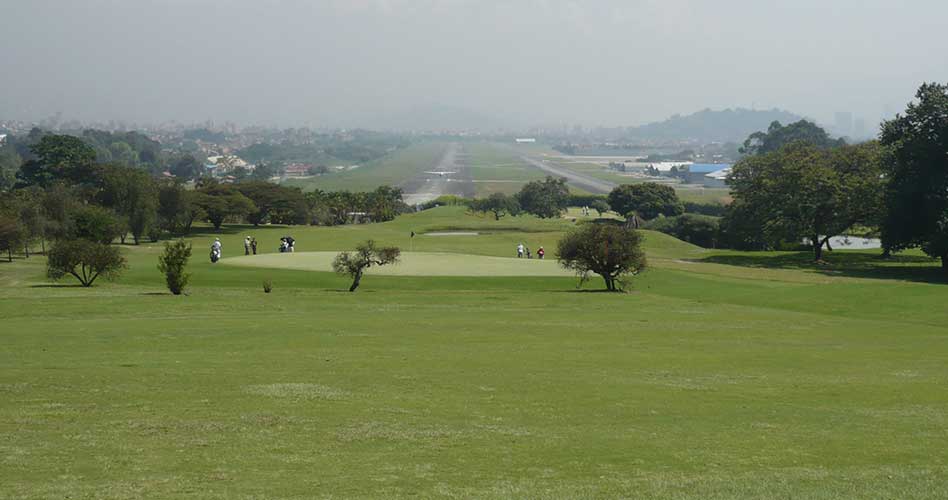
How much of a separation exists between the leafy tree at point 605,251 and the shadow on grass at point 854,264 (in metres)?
20.0

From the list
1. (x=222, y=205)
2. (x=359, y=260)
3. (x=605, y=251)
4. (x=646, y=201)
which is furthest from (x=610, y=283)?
(x=646, y=201)

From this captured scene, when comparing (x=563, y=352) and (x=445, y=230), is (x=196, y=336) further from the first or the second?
(x=445, y=230)

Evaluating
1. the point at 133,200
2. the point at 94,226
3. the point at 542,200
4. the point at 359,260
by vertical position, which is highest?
the point at 542,200

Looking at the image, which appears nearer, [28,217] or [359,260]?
[359,260]

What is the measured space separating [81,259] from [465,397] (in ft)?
95.2

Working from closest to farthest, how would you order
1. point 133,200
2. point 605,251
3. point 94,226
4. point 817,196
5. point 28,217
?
1. point 605,251
2. point 94,226
3. point 28,217
4. point 817,196
5. point 133,200

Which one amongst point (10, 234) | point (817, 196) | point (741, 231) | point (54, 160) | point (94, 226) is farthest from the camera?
point (54, 160)

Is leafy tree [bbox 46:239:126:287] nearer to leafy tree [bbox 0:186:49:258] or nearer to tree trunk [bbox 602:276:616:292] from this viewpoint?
leafy tree [bbox 0:186:49:258]

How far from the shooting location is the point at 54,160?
119 m

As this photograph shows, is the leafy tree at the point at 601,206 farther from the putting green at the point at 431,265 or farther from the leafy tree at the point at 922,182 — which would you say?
the putting green at the point at 431,265

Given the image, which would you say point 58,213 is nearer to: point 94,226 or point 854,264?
point 94,226

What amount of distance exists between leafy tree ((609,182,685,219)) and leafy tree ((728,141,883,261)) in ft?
130

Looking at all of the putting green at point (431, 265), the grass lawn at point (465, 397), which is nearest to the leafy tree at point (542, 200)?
the putting green at point (431, 265)

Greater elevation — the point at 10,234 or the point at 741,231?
the point at 10,234
